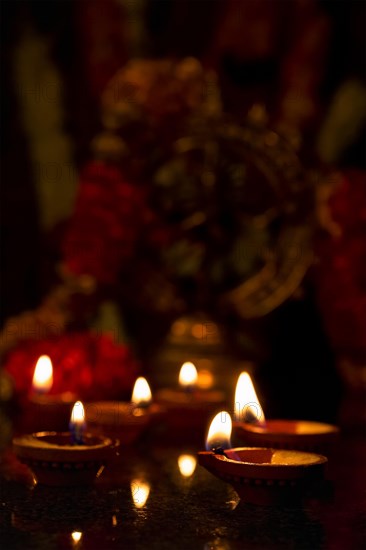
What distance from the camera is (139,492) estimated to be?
3.19 ft

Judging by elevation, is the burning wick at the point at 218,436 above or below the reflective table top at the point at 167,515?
above

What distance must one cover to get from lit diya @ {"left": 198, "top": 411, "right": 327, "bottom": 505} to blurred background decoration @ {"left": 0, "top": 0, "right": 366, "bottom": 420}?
0.62 m

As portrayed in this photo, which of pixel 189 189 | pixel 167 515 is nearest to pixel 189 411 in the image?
pixel 167 515

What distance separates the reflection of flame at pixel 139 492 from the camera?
0.92 metres

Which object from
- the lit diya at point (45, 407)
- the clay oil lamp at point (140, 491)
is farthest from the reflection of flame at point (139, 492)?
the lit diya at point (45, 407)

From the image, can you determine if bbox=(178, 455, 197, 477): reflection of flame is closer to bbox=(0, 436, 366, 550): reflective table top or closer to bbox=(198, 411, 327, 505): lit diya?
bbox=(0, 436, 366, 550): reflective table top

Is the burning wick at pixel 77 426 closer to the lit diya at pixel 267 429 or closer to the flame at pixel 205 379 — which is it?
the lit diya at pixel 267 429

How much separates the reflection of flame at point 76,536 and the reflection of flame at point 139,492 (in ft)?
0.39

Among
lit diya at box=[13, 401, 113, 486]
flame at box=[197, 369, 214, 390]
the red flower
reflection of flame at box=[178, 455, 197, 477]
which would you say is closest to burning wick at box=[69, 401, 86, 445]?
lit diya at box=[13, 401, 113, 486]

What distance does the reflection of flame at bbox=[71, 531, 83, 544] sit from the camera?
0.77 m

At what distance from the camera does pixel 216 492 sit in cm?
98

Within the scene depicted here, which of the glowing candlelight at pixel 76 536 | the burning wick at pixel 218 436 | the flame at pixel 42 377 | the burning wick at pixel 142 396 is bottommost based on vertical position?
the glowing candlelight at pixel 76 536

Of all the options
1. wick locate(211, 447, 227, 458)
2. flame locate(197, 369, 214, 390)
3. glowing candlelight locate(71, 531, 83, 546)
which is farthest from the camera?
flame locate(197, 369, 214, 390)

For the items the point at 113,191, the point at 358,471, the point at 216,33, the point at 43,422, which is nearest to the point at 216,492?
the point at 358,471
